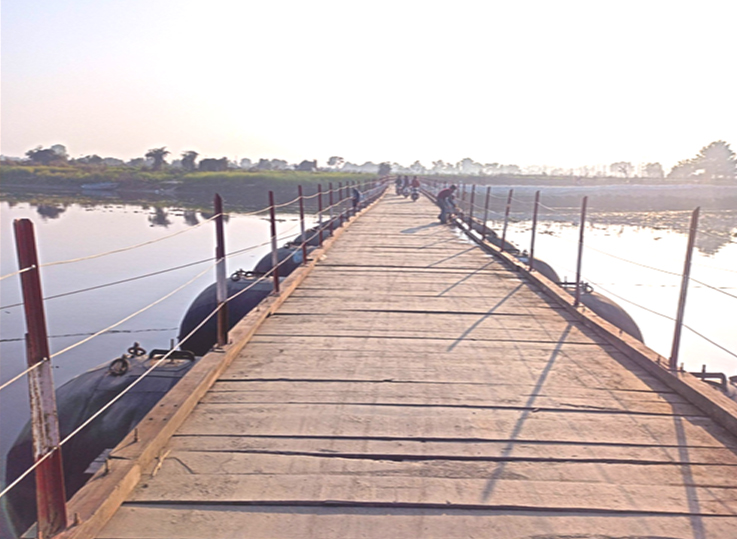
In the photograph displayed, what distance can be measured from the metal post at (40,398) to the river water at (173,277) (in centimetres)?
197

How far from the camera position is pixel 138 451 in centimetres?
257

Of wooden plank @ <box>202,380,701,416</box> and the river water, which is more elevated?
wooden plank @ <box>202,380,701,416</box>

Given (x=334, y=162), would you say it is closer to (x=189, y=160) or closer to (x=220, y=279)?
(x=189, y=160)

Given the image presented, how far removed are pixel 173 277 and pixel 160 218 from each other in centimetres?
1622

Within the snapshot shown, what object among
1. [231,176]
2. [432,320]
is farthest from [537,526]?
[231,176]

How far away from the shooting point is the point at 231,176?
65312mm

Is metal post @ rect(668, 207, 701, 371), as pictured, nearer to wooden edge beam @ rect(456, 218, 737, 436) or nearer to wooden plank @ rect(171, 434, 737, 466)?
wooden edge beam @ rect(456, 218, 737, 436)

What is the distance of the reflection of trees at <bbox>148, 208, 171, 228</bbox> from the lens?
30.1m

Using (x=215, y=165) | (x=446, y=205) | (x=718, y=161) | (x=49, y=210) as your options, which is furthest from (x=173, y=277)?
(x=718, y=161)

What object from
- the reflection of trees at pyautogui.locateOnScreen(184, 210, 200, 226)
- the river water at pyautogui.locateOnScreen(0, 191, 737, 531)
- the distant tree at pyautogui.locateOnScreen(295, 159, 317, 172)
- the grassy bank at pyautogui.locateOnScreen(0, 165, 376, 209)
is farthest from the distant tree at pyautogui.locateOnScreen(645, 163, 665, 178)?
the reflection of trees at pyautogui.locateOnScreen(184, 210, 200, 226)

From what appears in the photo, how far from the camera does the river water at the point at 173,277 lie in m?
11.2

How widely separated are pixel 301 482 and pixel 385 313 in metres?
2.97

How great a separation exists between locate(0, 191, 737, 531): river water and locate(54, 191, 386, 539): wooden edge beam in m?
0.67

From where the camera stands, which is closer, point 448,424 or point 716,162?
point 448,424
